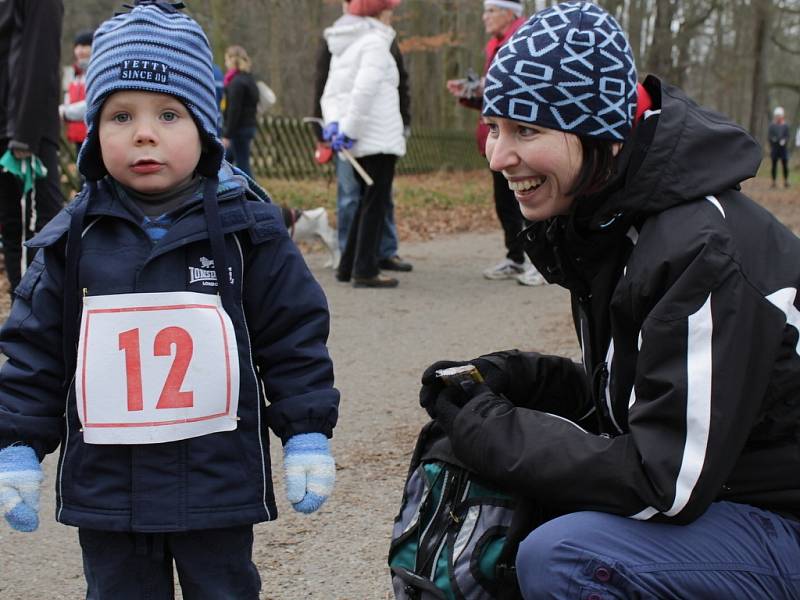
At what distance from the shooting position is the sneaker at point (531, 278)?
785 cm

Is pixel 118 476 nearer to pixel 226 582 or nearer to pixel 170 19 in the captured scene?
pixel 226 582

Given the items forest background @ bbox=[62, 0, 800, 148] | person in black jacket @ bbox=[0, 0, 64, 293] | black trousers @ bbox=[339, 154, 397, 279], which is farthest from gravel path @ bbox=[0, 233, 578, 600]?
forest background @ bbox=[62, 0, 800, 148]

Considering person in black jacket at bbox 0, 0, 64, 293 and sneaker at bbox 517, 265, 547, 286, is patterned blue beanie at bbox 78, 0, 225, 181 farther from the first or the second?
sneaker at bbox 517, 265, 547, 286

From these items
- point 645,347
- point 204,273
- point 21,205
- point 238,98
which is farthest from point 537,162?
point 238,98

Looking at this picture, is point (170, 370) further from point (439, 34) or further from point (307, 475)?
point (439, 34)

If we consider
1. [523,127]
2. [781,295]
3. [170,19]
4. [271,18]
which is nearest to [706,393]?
[781,295]

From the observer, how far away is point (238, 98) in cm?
1154

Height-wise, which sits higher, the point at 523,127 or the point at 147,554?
the point at 523,127

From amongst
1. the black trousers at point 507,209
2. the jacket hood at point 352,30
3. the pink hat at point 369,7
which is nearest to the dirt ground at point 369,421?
the black trousers at point 507,209

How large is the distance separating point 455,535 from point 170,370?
708 millimetres

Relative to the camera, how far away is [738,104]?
152 ft

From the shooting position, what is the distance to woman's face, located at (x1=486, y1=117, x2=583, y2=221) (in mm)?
2271

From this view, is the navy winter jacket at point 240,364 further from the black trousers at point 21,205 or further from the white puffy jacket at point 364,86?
the white puffy jacket at point 364,86

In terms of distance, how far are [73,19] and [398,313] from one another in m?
22.0
